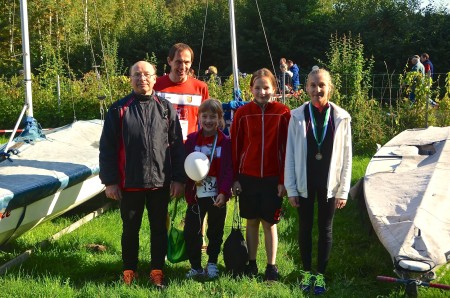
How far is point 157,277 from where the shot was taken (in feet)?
13.8

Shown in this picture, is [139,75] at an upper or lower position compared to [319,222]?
upper

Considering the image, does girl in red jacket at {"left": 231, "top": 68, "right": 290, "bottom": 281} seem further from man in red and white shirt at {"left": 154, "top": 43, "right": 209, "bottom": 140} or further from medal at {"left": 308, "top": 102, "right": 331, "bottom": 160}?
man in red and white shirt at {"left": 154, "top": 43, "right": 209, "bottom": 140}

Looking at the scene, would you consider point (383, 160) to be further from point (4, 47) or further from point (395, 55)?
point (4, 47)

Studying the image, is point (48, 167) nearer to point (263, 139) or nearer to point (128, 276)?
point (128, 276)

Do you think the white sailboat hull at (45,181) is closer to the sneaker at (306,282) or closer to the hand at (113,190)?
the hand at (113,190)

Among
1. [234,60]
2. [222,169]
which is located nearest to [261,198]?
[222,169]

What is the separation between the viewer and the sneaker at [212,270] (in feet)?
14.3

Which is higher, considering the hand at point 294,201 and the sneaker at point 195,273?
the hand at point 294,201

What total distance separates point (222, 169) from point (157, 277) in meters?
0.99

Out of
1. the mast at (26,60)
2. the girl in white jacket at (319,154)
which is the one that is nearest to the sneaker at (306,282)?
the girl in white jacket at (319,154)

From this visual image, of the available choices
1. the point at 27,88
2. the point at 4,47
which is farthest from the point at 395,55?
the point at 27,88

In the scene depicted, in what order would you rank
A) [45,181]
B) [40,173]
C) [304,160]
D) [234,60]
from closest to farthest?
[304,160] < [45,181] < [40,173] < [234,60]

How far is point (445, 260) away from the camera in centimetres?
378

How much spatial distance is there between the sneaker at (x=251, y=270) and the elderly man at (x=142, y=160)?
69 cm
